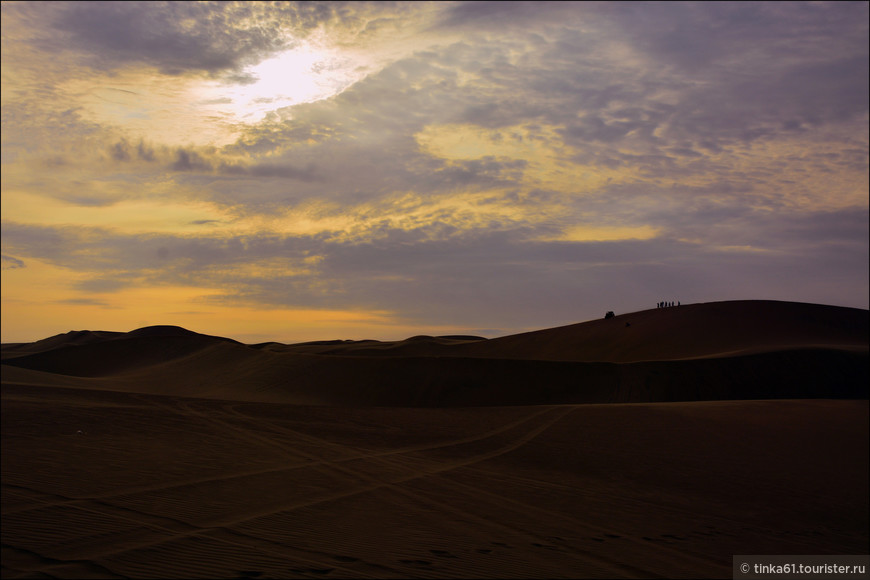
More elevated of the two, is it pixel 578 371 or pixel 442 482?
pixel 578 371

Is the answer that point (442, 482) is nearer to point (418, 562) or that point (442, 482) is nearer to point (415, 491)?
point (415, 491)

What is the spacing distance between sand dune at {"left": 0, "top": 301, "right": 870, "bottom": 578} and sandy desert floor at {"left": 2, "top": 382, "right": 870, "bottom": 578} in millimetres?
56

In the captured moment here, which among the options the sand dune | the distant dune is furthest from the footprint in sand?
the distant dune

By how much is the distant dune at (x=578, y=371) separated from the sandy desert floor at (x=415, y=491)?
1003 centimetres

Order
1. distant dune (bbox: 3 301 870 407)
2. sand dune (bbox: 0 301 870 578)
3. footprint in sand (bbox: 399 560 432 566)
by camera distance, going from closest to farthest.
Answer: footprint in sand (bbox: 399 560 432 566) → sand dune (bbox: 0 301 870 578) → distant dune (bbox: 3 301 870 407)

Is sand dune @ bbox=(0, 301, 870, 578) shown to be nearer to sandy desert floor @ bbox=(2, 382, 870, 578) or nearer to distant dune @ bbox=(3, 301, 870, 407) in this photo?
sandy desert floor @ bbox=(2, 382, 870, 578)

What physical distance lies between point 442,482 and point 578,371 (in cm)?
2308

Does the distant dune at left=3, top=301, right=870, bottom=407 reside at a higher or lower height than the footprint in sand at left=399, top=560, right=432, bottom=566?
higher

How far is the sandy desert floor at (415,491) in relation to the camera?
25.5ft

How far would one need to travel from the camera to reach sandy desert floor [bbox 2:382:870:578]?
776 cm

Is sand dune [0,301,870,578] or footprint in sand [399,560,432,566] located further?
sand dune [0,301,870,578]

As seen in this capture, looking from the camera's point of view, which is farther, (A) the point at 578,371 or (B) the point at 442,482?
(A) the point at 578,371

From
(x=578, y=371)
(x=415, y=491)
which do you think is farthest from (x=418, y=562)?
(x=578, y=371)

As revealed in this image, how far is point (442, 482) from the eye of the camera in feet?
41.2
